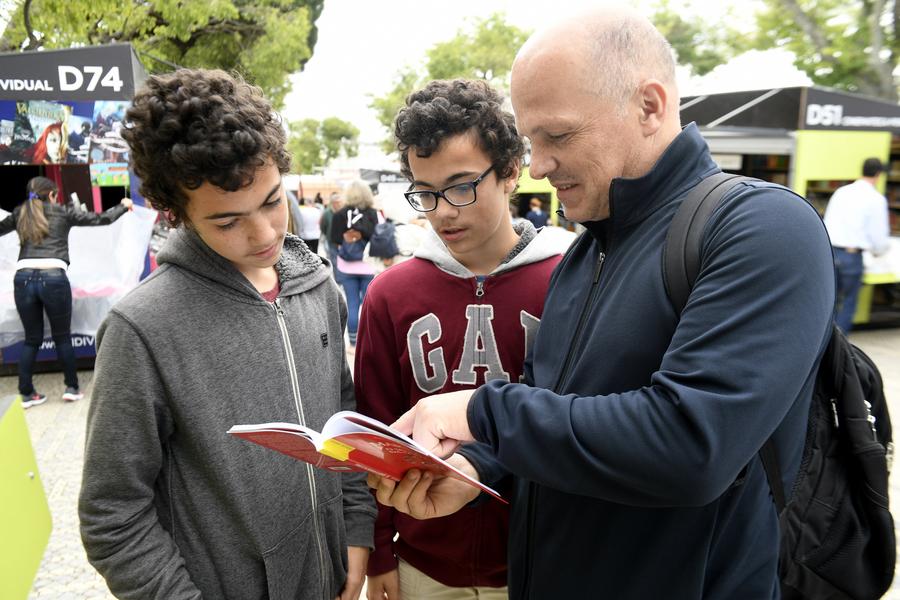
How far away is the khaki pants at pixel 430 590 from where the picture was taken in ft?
6.07

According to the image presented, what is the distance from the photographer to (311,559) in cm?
162

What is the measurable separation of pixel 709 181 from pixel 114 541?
→ 1.38 metres

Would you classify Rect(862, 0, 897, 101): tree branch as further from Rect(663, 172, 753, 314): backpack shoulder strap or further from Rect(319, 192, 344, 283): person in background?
Rect(663, 172, 753, 314): backpack shoulder strap

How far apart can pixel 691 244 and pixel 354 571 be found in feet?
4.19

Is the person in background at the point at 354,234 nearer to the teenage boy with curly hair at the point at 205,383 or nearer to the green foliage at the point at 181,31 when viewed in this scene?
the green foliage at the point at 181,31

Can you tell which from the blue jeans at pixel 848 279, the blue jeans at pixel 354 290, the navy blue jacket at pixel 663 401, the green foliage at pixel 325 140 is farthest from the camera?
the green foliage at pixel 325 140

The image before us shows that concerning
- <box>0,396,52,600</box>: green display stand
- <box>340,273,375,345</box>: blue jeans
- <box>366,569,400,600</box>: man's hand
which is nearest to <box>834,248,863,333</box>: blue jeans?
<box>340,273,375,345</box>: blue jeans

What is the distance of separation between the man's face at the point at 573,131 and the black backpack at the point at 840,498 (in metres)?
0.56

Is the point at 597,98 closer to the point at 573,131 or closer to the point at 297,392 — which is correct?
the point at 573,131

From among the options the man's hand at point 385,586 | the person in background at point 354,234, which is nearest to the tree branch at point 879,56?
the person in background at point 354,234

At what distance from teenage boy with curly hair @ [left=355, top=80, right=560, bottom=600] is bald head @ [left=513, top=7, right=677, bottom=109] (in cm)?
60

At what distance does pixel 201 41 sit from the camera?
1728cm

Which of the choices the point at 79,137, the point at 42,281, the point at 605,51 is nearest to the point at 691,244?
the point at 605,51

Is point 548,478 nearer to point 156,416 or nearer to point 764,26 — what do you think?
point 156,416
